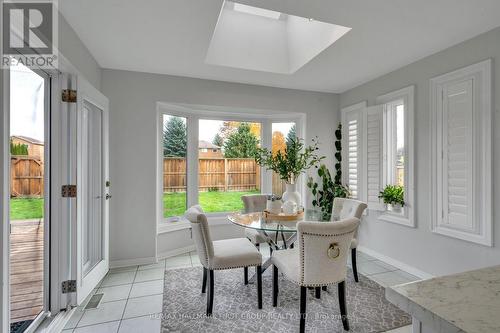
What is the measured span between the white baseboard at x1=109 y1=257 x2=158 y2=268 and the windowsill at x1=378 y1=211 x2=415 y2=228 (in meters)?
3.03

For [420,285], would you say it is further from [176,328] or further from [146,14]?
[146,14]

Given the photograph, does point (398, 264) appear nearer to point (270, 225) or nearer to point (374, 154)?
point (374, 154)

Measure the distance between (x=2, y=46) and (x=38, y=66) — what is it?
21.4 inches

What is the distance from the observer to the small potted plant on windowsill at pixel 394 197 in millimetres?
3099

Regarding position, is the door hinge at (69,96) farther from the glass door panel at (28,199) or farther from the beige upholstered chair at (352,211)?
the beige upholstered chair at (352,211)

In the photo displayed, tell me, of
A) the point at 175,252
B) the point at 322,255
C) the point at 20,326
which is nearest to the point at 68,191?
the point at 20,326

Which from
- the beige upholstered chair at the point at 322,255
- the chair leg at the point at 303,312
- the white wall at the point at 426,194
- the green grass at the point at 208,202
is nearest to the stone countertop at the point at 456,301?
the beige upholstered chair at the point at 322,255

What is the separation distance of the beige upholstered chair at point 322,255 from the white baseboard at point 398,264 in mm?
1459

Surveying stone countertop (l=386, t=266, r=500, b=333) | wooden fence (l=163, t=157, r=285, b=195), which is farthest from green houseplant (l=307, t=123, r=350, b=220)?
stone countertop (l=386, t=266, r=500, b=333)

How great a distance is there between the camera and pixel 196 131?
391cm

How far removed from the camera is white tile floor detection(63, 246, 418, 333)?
79.0 inches

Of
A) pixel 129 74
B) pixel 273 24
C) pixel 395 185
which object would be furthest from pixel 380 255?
pixel 129 74

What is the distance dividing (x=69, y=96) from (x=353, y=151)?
11.6ft

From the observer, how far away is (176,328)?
1.97 m
